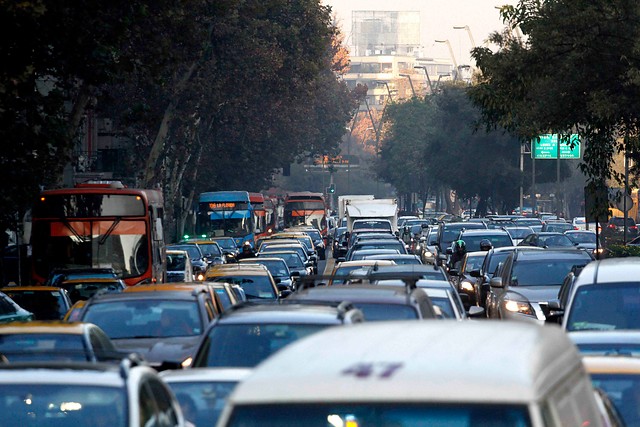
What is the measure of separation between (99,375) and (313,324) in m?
3.31

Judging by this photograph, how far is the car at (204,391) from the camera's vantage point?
908cm

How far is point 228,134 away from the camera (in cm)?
6222

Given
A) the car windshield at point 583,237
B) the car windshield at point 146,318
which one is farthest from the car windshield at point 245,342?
the car windshield at point 583,237

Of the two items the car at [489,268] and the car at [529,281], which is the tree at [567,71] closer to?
the car at [489,268]

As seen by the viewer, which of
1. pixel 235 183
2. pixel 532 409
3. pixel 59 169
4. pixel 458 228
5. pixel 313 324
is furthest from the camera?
pixel 235 183

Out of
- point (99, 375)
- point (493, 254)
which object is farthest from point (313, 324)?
point (493, 254)

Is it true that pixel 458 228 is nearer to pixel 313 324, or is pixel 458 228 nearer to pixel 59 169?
pixel 59 169

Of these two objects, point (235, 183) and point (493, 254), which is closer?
point (493, 254)

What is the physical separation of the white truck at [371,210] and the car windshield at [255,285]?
34.9m

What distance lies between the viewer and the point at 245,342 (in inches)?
422

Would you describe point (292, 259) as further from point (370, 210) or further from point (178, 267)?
point (370, 210)

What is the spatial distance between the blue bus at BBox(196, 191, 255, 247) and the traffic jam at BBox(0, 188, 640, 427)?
30081 mm

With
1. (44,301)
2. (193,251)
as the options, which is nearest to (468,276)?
(44,301)

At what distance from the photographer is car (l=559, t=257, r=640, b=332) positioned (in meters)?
12.8
